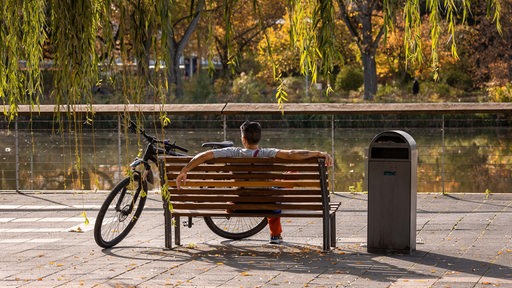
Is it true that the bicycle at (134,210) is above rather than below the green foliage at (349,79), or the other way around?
below

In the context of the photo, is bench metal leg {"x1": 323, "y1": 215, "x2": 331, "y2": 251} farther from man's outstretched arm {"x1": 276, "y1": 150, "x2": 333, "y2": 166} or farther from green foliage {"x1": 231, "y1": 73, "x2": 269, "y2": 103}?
green foliage {"x1": 231, "y1": 73, "x2": 269, "y2": 103}

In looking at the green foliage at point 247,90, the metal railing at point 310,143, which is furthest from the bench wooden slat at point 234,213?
the green foliage at point 247,90

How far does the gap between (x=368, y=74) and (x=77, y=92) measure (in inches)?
1782

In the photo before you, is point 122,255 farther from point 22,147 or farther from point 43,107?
point 22,147

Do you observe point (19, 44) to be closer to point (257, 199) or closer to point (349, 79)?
point (257, 199)

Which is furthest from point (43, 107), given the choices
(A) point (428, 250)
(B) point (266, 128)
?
(B) point (266, 128)

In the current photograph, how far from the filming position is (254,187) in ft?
31.1

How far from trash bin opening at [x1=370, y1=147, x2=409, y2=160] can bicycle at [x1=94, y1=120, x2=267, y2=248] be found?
1.26m

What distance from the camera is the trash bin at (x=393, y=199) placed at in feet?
30.8

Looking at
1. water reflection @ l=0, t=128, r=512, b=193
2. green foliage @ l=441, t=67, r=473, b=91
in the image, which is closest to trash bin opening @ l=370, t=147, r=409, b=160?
water reflection @ l=0, t=128, r=512, b=193

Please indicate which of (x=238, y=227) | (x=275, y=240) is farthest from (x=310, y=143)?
(x=275, y=240)

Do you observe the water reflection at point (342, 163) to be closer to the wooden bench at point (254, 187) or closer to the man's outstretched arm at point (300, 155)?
the wooden bench at point (254, 187)

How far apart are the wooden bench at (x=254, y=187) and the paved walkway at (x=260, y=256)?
1.09ft

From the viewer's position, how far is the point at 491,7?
6812mm
